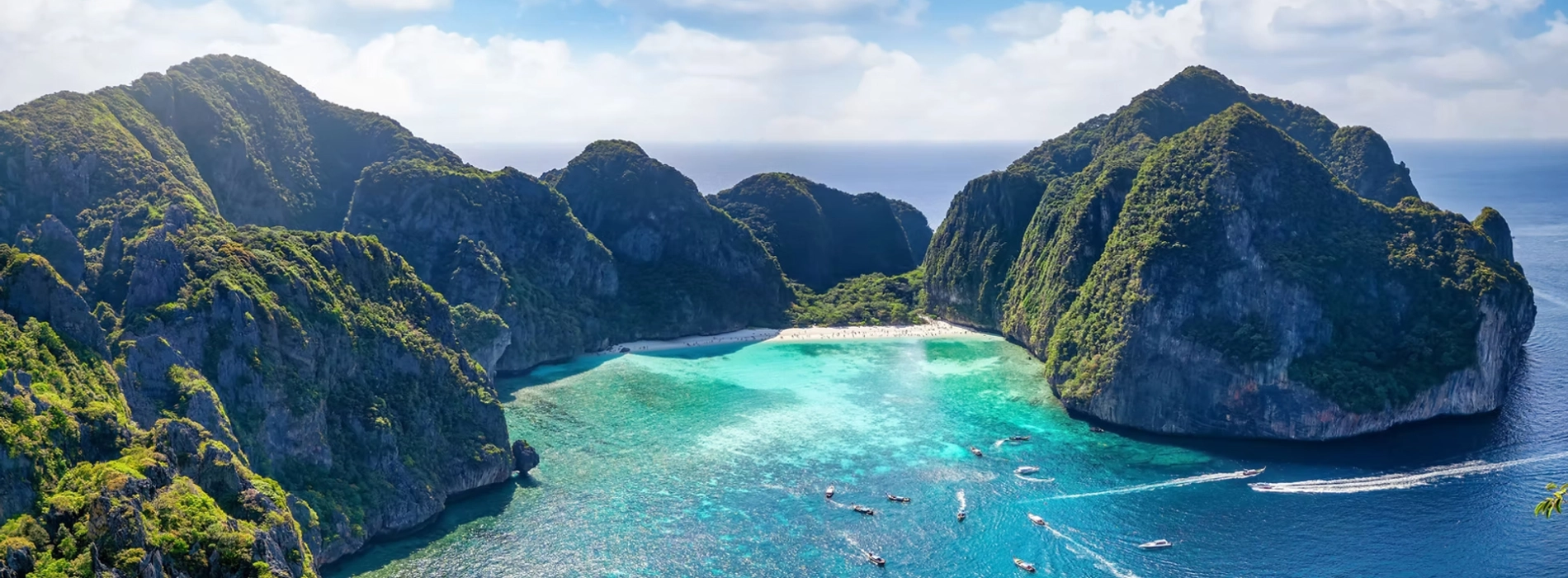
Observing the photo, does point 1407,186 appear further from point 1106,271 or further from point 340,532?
point 340,532

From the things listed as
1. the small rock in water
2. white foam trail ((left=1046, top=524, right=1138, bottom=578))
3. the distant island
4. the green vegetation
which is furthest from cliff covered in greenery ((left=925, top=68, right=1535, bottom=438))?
the small rock in water

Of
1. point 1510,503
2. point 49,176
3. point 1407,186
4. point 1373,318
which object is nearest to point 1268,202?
point 1373,318

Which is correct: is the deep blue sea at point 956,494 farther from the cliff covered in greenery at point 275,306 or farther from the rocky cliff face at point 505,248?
the rocky cliff face at point 505,248

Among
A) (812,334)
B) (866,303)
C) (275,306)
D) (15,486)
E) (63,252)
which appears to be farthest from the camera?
(866,303)

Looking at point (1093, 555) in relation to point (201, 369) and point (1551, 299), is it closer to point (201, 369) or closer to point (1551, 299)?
point (201, 369)

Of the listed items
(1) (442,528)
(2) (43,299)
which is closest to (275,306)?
(2) (43,299)

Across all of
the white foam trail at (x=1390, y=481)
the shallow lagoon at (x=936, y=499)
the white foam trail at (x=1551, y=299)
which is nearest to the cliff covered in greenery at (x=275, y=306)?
the shallow lagoon at (x=936, y=499)

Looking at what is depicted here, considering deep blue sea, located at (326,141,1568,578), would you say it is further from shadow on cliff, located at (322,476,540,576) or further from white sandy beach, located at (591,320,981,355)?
white sandy beach, located at (591,320,981,355)

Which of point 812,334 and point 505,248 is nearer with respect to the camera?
point 505,248
